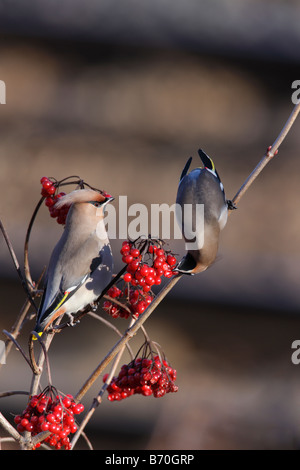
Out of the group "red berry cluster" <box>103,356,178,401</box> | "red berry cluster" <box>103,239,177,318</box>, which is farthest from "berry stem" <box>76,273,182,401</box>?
"red berry cluster" <box>103,356,178,401</box>

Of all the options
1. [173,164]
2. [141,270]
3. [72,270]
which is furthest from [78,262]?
[173,164]

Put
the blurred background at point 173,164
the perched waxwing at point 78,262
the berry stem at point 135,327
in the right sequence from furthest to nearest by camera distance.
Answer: the blurred background at point 173,164
the perched waxwing at point 78,262
the berry stem at point 135,327

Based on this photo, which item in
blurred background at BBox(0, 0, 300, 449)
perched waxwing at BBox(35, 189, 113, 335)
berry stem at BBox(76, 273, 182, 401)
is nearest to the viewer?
berry stem at BBox(76, 273, 182, 401)

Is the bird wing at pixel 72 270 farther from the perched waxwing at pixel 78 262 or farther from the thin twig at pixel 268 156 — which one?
the thin twig at pixel 268 156

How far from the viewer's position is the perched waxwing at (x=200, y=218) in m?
0.78

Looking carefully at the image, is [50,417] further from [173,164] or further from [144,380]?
[173,164]

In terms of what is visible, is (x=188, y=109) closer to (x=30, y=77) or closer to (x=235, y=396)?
(x=30, y=77)

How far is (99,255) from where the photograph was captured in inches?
31.3

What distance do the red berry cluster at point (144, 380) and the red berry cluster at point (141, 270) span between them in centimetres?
9

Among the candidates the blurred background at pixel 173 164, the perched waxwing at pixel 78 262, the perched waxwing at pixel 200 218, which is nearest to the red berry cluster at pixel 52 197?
the perched waxwing at pixel 78 262

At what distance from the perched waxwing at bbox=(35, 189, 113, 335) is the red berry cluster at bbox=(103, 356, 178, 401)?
127 millimetres

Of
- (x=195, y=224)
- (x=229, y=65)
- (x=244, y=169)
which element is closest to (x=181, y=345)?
(x=244, y=169)

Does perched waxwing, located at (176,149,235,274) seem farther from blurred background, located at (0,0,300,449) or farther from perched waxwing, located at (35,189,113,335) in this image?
blurred background, located at (0,0,300,449)

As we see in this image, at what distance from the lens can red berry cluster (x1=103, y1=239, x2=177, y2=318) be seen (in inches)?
27.5
